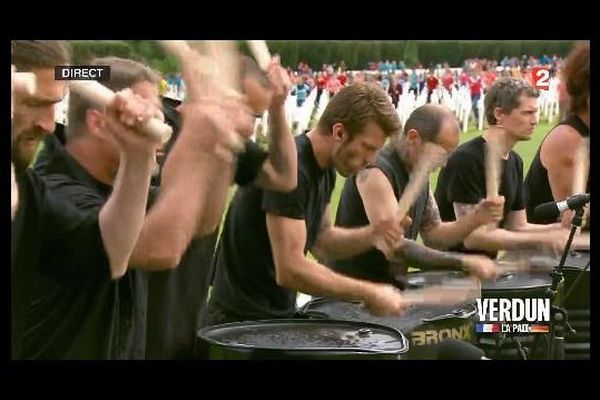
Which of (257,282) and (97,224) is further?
(257,282)

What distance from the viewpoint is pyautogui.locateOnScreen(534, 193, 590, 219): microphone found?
5211 millimetres

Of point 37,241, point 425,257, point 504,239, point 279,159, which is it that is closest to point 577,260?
point 504,239

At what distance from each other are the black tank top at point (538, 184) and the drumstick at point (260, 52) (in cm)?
136

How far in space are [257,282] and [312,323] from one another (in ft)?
1.06

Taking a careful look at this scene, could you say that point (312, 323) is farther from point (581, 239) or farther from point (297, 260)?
point (581, 239)

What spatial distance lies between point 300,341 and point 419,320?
1.86 feet

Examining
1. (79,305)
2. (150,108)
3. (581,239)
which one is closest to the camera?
(150,108)

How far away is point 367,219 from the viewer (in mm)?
5148

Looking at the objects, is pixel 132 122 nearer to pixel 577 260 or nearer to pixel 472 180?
pixel 472 180

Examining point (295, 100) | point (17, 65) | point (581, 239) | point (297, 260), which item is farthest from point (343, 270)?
point (17, 65)

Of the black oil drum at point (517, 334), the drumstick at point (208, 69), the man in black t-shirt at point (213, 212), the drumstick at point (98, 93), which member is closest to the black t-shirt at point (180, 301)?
the man in black t-shirt at point (213, 212)

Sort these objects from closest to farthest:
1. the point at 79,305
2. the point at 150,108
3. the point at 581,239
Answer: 1. the point at 150,108
2. the point at 79,305
3. the point at 581,239

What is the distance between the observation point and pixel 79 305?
4859mm

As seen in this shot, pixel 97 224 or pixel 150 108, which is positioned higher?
pixel 150 108
